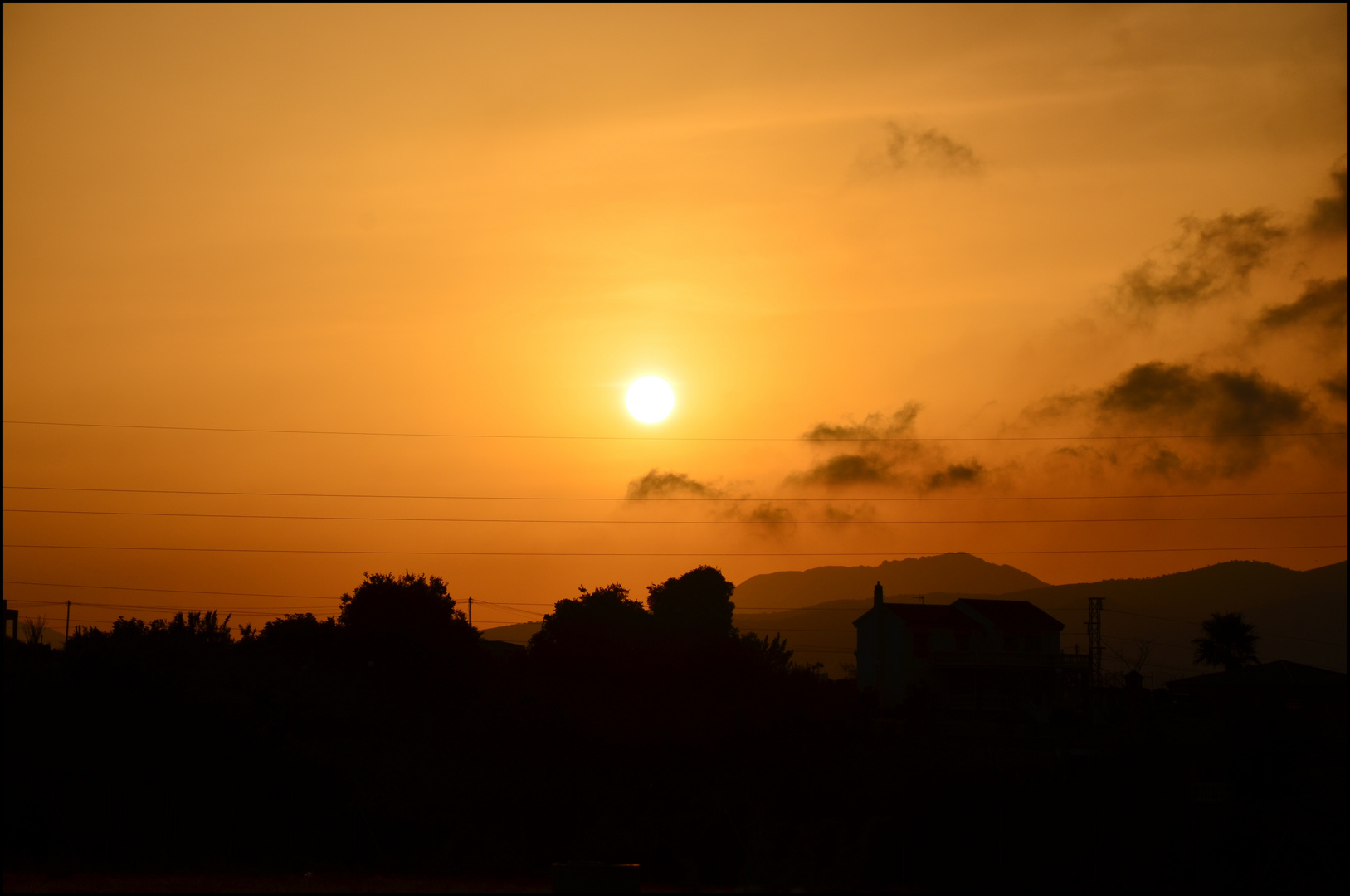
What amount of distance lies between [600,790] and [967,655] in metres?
45.3

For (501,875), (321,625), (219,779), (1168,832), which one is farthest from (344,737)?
(1168,832)

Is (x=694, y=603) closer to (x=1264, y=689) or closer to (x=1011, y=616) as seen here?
(x=1011, y=616)

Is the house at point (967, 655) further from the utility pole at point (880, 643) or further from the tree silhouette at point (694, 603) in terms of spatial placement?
the tree silhouette at point (694, 603)

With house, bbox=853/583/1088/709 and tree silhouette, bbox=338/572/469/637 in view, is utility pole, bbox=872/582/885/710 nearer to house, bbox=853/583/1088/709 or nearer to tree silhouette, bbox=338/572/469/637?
house, bbox=853/583/1088/709

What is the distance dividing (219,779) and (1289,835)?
29661mm

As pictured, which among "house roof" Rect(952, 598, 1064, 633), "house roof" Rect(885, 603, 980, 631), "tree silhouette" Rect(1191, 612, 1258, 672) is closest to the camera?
"tree silhouette" Rect(1191, 612, 1258, 672)

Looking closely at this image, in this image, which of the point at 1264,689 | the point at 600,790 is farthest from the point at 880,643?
the point at 600,790

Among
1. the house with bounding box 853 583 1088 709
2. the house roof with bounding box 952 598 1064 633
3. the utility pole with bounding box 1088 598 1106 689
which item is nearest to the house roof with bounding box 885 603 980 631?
the house with bounding box 853 583 1088 709

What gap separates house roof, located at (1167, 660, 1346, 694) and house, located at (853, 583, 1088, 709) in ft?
28.0

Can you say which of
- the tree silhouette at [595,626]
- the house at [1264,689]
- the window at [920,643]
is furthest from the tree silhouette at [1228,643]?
the tree silhouette at [595,626]

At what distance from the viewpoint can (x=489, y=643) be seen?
93.4 metres

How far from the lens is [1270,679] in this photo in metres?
60.5

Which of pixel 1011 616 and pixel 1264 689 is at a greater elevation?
pixel 1011 616

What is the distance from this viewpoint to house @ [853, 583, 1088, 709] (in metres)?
74.2
